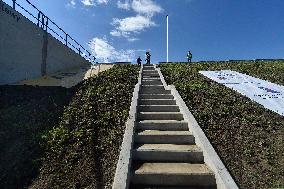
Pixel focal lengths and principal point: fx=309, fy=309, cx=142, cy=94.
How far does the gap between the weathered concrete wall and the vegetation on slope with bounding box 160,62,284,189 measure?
30.4ft

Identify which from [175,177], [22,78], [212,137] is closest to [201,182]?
[175,177]

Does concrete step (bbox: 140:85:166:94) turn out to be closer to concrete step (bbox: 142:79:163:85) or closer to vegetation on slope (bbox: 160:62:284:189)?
vegetation on slope (bbox: 160:62:284:189)

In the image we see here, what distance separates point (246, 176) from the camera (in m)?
7.23

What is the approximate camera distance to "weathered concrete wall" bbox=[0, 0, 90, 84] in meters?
16.4

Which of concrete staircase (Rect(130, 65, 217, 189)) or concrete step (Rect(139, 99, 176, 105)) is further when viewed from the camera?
concrete step (Rect(139, 99, 176, 105))

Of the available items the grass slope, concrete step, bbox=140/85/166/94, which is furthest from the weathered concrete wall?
concrete step, bbox=140/85/166/94

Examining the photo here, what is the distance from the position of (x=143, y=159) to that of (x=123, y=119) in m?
Result: 2.70

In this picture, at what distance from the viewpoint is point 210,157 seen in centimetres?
739

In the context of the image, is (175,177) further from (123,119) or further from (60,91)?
(60,91)

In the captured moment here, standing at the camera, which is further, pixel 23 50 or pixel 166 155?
pixel 23 50

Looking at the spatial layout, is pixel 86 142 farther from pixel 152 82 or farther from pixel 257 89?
pixel 257 89

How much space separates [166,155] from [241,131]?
2999mm

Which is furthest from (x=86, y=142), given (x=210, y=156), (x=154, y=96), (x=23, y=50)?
(x=23, y=50)

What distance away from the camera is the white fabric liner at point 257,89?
462 inches
